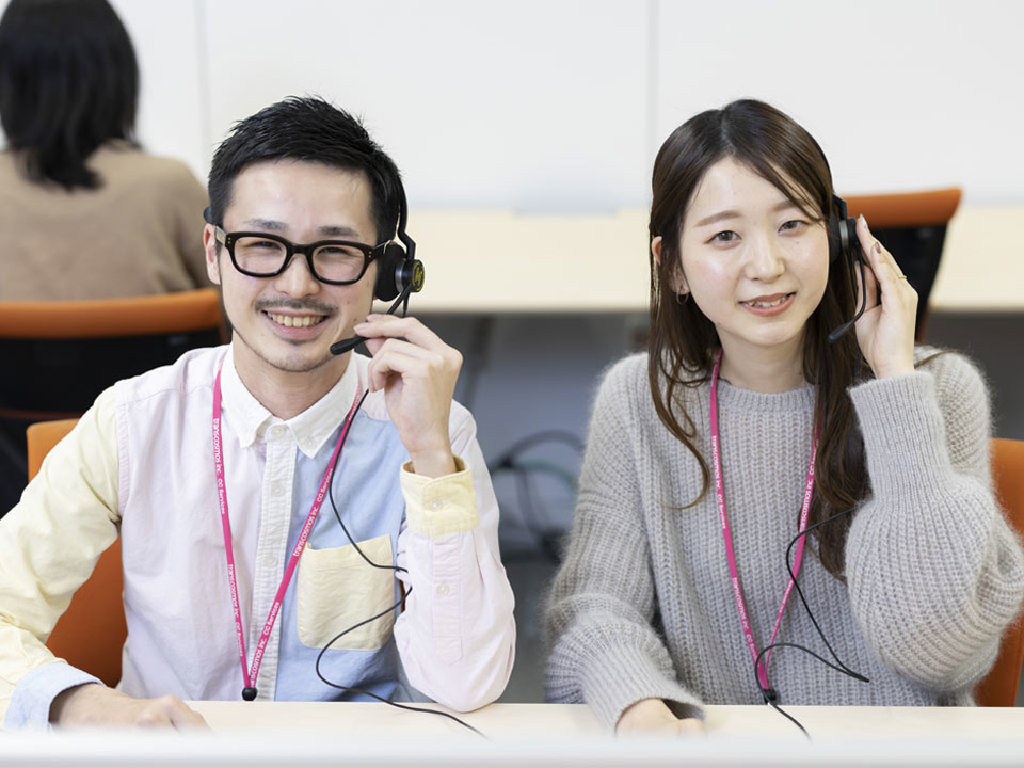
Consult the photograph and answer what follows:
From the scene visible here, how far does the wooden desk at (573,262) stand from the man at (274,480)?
1145 mm

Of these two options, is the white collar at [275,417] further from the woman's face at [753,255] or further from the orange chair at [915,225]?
the orange chair at [915,225]

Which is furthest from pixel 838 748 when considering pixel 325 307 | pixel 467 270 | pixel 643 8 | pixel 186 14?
pixel 186 14

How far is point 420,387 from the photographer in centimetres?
107

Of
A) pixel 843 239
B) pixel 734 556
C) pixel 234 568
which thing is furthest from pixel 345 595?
pixel 843 239

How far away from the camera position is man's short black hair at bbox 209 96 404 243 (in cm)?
116

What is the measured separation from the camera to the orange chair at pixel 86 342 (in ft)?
5.45

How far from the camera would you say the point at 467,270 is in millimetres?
2615

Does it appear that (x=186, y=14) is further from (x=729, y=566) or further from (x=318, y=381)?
(x=729, y=566)

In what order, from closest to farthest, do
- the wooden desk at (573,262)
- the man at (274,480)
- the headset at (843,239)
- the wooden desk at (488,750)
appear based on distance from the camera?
the wooden desk at (488,750) < the man at (274,480) < the headset at (843,239) < the wooden desk at (573,262)

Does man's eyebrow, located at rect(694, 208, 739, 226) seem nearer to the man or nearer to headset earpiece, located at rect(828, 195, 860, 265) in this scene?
headset earpiece, located at rect(828, 195, 860, 265)

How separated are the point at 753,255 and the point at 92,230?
1.58m

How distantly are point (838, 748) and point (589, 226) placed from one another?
265 cm

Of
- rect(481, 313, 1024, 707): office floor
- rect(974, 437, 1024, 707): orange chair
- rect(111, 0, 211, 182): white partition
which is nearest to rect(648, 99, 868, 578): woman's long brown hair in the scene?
rect(974, 437, 1024, 707): orange chair

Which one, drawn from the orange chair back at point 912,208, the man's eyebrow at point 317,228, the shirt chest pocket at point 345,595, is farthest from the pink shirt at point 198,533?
the orange chair back at point 912,208
